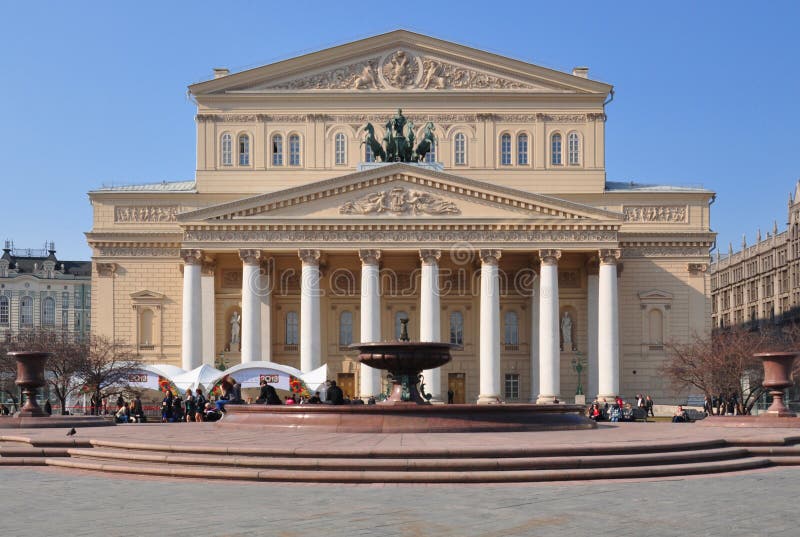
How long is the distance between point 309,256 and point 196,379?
413 inches

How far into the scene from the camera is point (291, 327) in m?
68.2

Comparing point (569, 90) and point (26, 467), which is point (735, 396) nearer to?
point (569, 90)

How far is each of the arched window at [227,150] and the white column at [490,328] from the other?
19.2 meters

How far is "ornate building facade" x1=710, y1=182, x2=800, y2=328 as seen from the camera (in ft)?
338

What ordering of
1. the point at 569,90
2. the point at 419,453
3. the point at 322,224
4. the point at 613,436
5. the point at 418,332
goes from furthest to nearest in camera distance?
the point at 569,90
the point at 418,332
the point at 322,224
the point at 613,436
the point at 419,453

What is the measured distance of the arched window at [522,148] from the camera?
71812 millimetres

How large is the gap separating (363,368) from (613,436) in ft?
126

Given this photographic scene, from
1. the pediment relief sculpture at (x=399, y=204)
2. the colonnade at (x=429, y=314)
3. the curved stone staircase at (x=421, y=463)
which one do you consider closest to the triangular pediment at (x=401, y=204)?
the pediment relief sculpture at (x=399, y=204)

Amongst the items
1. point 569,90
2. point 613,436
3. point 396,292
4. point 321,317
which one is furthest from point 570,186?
point 613,436

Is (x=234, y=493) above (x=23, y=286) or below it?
below

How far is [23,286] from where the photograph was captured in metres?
122

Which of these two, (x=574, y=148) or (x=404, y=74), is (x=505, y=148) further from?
(x=404, y=74)

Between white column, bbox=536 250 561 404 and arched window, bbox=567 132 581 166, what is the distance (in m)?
11.9

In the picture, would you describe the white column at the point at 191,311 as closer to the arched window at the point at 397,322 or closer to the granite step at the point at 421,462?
the arched window at the point at 397,322
